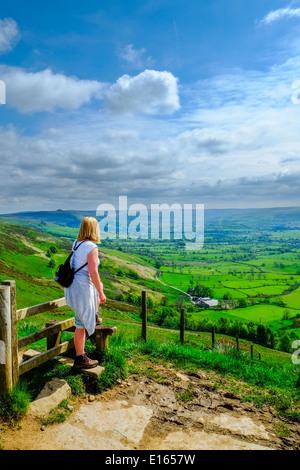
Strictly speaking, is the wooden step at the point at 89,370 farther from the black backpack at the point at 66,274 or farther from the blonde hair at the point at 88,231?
the blonde hair at the point at 88,231

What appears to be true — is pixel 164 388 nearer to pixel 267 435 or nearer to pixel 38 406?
pixel 267 435

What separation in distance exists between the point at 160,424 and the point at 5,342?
2902 millimetres

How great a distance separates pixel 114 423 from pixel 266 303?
126187 millimetres

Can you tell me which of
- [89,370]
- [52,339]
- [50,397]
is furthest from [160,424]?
[52,339]

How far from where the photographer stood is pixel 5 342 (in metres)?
4.94

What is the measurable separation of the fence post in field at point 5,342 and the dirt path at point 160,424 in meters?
0.66

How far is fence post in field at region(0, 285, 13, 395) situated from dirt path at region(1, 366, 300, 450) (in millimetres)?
663

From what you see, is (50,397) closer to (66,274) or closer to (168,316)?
(66,274)

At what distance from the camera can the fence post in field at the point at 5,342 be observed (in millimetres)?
4902


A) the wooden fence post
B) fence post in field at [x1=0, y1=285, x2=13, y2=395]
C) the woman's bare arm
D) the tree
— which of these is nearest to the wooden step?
the wooden fence post

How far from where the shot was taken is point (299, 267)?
192 m

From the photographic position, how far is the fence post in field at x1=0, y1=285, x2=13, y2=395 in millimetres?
4902

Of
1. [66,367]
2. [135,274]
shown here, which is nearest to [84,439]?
[66,367]

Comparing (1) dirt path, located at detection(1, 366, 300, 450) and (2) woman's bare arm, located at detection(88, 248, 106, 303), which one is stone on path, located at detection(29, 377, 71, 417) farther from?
(2) woman's bare arm, located at detection(88, 248, 106, 303)
